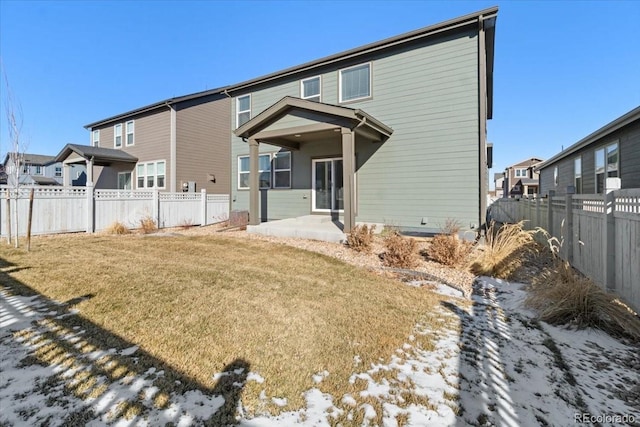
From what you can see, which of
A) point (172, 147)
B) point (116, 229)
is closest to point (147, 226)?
point (116, 229)

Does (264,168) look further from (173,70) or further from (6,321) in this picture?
(173,70)

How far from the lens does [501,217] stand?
22.2 m

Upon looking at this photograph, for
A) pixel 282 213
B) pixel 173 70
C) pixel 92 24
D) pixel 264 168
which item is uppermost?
pixel 173 70

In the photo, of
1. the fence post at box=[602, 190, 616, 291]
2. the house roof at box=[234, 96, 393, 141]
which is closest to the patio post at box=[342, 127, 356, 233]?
the house roof at box=[234, 96, 393, 141]

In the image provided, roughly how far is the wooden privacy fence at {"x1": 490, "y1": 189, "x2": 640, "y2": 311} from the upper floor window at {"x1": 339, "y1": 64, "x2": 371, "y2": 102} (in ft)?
22.8

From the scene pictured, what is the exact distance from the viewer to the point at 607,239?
448cm

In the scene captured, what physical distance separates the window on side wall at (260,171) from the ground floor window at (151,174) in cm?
659

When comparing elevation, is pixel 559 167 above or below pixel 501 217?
above

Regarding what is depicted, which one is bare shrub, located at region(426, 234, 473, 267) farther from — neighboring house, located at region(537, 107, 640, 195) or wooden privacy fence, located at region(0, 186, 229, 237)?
wooden privacy fence, located at region(0, 186, 229, 237)

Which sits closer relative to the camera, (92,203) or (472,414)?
(472,414)

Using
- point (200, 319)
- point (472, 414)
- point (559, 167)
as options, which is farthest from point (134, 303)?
point (559, 167)

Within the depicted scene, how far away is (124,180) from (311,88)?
15.5 m

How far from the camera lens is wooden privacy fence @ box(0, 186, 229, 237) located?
10.0 m

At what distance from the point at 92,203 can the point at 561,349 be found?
1402cm
